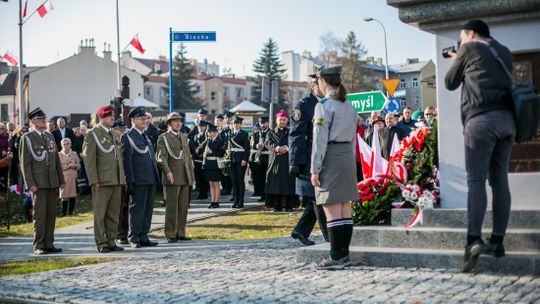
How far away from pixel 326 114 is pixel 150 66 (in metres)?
111

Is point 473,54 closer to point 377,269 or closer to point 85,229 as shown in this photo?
point 377,269

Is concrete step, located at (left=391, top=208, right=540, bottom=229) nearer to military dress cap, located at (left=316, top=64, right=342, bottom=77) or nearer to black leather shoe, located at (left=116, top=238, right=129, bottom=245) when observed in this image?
military dress cap, located at (left=316, top=64, right=342, bottom=77)

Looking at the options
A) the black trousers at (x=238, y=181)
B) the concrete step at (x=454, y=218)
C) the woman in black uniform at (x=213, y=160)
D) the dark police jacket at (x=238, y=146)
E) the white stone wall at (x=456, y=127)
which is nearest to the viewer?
the concrete step at (x=454, y=218)

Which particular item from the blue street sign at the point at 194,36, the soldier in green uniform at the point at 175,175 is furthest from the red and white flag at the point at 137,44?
the soldier in green uniform at the point at 175,175

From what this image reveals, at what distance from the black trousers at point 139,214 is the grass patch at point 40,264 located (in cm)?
162

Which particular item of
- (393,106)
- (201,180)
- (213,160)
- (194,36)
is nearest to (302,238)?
(213,160)

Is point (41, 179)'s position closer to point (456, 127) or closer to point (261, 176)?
point (456, 127)

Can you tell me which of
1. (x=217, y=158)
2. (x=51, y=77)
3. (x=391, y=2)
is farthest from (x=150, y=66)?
(x=391, y=2)

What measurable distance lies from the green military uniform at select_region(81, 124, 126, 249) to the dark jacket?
6299 millimetres

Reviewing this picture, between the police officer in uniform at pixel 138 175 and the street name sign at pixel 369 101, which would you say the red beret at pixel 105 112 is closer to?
the police officer in uniform at pixel 138 175

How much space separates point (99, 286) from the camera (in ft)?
24.2

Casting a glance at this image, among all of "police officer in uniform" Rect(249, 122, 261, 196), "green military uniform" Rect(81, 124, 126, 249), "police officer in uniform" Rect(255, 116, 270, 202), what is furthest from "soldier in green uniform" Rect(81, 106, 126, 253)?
"police officer in uniform" Rect(249, 122, 261, 196)

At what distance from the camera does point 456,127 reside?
7.77 m

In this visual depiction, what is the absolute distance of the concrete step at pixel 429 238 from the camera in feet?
22.4
